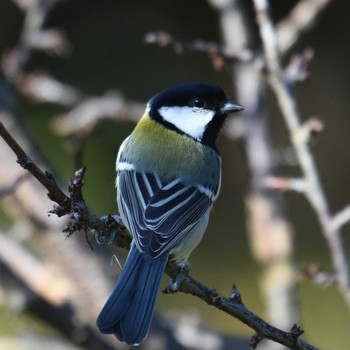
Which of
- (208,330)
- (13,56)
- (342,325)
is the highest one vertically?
(342,325)

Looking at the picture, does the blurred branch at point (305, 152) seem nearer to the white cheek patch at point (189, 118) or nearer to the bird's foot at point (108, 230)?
the white cheek patch at point (189, 118)

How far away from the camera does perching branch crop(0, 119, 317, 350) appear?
181cm

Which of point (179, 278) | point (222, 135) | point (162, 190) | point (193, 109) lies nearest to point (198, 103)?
point (193, 109)

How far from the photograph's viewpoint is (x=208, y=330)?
3652 millimetres

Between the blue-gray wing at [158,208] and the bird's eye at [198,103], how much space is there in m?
0.40

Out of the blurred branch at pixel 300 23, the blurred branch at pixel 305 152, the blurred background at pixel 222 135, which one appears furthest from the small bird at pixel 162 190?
the blurred background at pixel 222 135

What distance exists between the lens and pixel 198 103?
2.94m

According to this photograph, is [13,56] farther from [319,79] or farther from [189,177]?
[319,79]

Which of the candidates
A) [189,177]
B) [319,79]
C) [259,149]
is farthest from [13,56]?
[319,79]

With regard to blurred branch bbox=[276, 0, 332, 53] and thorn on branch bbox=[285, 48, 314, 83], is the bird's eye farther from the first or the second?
blurred branch bbox=[276, 0, 332, 53]

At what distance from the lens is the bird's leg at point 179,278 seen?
6.83 ft

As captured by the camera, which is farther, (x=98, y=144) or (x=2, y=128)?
(x=98, y=144)

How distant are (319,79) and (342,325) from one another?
65.8 inches

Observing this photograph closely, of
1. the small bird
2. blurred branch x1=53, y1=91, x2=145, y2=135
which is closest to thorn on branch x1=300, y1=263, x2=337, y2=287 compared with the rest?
the small bird
